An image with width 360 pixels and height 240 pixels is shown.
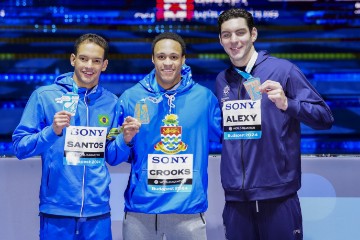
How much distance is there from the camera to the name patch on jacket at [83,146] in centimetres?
307

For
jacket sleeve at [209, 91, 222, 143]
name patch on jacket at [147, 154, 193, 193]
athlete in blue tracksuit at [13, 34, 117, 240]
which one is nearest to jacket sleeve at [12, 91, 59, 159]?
athlete in blue tracksuit at [13, 34, 117, 240]

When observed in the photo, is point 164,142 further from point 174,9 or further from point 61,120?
point 174,9

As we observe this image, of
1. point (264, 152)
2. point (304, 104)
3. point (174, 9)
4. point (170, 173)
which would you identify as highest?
point (174, 9)

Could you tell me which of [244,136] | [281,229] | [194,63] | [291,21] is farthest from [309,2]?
[281,229]

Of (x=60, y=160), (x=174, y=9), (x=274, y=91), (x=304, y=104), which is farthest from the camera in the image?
(x=174, y=9)

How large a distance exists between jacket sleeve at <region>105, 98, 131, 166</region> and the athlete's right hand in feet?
0.98

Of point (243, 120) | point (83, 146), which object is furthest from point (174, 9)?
point (83, 146)

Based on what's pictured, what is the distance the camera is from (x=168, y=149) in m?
3.11

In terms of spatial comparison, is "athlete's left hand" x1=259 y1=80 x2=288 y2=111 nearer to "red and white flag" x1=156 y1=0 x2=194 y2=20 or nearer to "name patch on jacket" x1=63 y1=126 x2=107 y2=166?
"name patch on jacket" x1=63 y1=126 x2=107 y2=166

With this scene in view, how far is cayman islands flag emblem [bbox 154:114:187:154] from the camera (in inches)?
122

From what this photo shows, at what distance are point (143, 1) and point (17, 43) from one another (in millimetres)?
1015

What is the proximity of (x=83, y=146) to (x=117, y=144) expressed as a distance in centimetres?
18

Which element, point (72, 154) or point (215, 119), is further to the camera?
point (215, 119)

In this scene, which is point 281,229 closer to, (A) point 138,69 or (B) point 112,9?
(A) point 138,69
